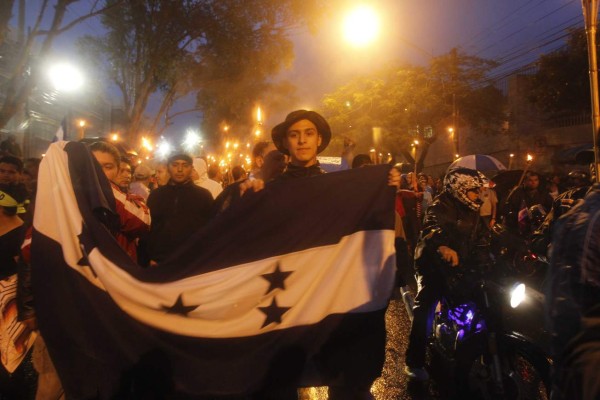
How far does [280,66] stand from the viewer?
22750mm

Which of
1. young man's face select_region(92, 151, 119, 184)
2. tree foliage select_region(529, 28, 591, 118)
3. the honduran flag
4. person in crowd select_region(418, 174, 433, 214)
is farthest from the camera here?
tree foliage select_region(529, 28, 591, 118)

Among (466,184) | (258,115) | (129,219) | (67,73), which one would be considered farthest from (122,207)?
(67,73)

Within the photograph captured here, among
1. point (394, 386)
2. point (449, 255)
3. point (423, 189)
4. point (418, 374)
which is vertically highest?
point (449, 255)

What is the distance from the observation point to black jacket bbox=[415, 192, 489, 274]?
4.02 meters

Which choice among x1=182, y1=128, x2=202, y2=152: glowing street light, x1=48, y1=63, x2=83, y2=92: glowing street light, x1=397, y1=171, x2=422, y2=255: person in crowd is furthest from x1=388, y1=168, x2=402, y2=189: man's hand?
x1=182, y1=128, x2=202, y2=152: glowing street light

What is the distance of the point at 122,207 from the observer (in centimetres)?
361

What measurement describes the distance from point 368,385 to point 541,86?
26977 mm

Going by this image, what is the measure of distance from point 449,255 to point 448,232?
0.32 meters

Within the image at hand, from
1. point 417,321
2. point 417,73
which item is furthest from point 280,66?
point 417,321

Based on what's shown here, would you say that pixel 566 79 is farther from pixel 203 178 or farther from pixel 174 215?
pixel 174 215

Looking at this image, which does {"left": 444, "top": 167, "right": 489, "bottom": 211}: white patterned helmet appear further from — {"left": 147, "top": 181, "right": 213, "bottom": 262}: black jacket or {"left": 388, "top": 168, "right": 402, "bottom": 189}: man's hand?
{"left": 147, "top": 181, "right": 213, "bottom": 262}: black jacket

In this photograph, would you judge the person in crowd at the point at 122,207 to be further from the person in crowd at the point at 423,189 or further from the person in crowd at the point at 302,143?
the person in crowd at the point at 423,189

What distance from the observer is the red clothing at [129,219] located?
11.8 ft

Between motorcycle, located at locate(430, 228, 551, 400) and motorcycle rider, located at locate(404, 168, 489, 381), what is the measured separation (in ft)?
0.47
